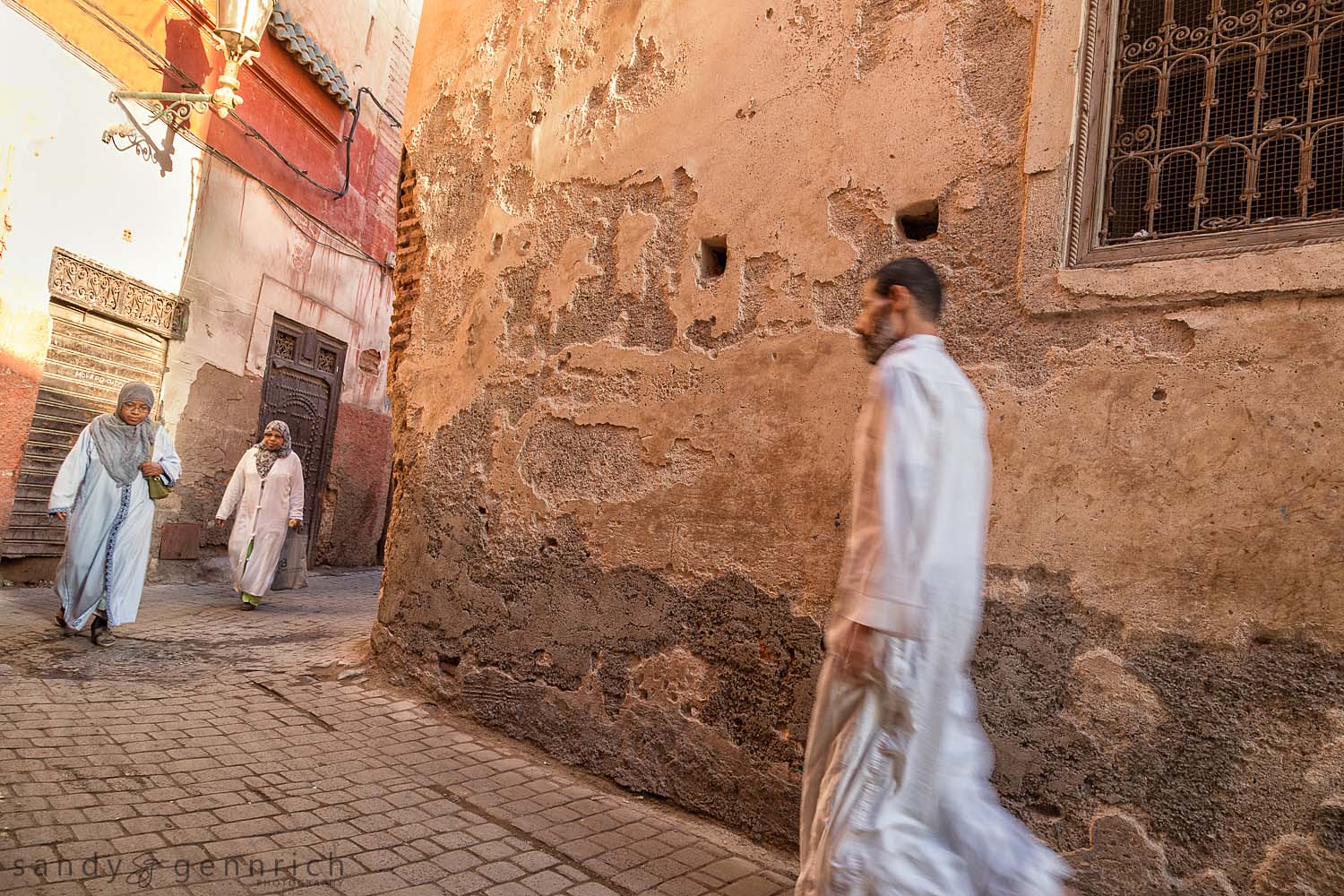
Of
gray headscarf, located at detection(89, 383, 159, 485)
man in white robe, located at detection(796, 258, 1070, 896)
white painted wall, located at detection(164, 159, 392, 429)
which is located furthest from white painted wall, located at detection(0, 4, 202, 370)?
man in white robe, located at detection(796, 258, 1070, 896)

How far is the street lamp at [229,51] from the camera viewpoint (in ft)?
25.8

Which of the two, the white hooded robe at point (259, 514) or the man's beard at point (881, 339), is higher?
the man's beard at point (881, 339)

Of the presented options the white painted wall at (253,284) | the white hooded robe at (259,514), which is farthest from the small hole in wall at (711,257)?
the white painted wall at (253,284)

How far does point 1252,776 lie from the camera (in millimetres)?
2145

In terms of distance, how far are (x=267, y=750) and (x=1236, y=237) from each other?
4.04 metres

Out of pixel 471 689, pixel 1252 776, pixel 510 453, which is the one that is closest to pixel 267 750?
pixel 471 689

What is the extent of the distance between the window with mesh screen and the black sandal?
6.02m

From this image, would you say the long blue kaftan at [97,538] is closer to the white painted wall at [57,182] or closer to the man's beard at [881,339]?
the white painted wall at [57,182]

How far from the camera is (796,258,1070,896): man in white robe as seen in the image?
Answer: 5.42 feet

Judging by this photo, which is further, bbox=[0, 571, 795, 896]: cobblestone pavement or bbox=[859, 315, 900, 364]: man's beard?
bbox=[0, 571, 795, 896]: cobblestone pavement

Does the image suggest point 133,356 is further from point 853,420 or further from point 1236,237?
point 1236,237

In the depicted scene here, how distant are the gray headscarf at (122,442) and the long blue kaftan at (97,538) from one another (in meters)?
0.07

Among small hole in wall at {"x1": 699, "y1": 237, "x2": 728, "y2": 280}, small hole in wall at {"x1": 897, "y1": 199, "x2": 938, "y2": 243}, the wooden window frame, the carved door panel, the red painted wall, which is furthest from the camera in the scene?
the carved door panel

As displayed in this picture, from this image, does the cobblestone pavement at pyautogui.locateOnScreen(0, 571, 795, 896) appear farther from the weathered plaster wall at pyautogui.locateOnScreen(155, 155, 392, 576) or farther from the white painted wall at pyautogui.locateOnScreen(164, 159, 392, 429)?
the white painted wall at pyautogui.locateOnScreen(164, 159, 392, 429)
